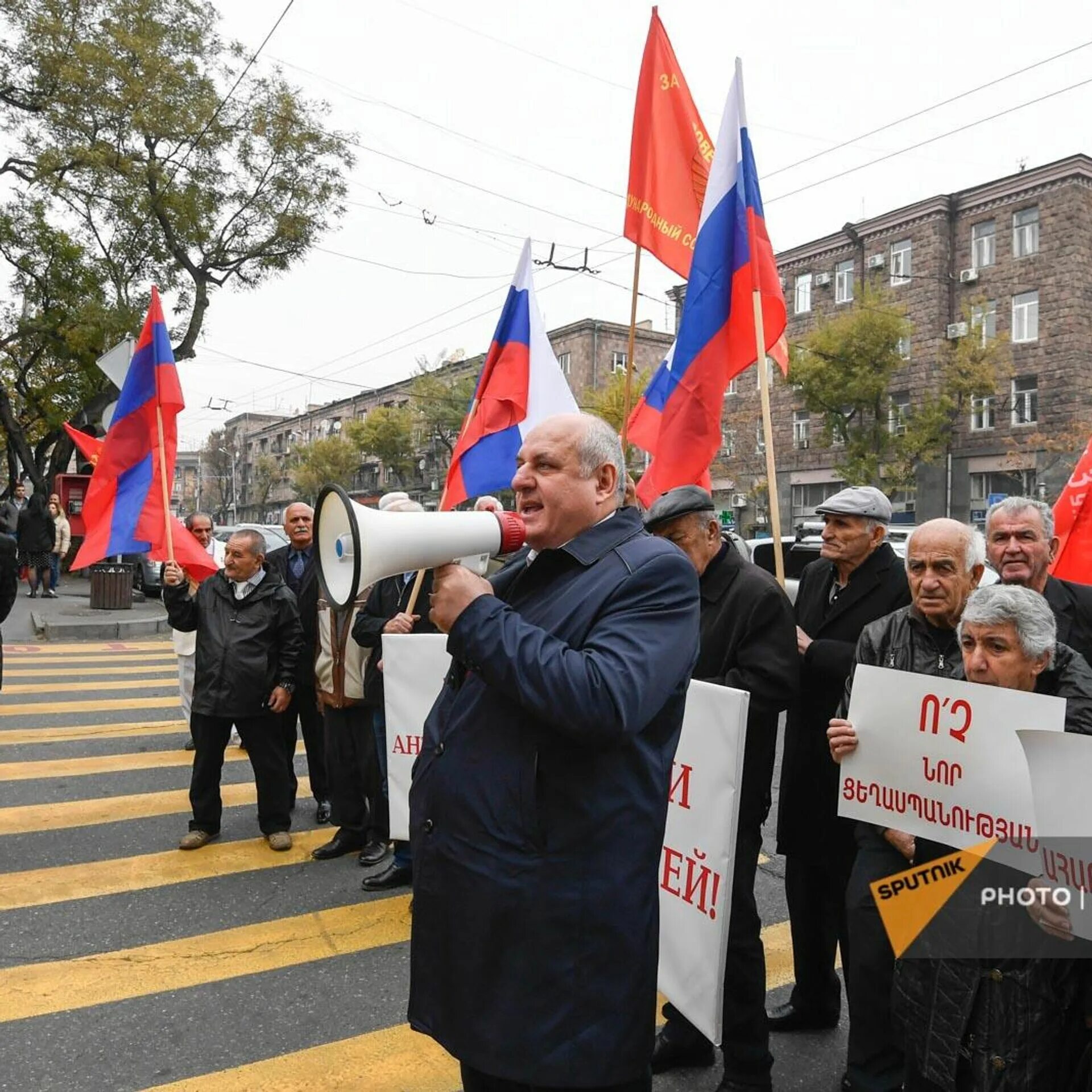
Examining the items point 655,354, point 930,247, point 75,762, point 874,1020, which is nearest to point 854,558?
point 874,1020

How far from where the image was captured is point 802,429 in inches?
1379

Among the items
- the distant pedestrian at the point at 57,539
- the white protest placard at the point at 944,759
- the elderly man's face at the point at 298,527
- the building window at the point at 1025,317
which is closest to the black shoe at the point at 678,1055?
the white protest placard at the point at 944,759

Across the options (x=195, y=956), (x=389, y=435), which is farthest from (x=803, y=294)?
(x=195, y=956)

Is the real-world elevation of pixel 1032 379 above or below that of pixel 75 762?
above

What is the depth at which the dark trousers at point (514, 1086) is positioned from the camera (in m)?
1.91

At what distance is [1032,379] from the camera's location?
28.2 metres

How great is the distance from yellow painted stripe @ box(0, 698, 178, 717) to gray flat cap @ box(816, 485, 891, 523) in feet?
23.6

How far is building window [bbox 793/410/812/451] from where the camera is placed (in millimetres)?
34781

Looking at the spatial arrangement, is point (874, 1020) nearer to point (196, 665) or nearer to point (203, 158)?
point (196, 665)

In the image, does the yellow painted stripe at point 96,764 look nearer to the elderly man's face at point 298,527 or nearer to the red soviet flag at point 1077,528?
the elderly man's face at point 298,527

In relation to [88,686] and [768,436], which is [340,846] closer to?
[768,436]

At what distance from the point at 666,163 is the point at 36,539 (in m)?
15.5

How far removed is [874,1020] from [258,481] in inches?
3408

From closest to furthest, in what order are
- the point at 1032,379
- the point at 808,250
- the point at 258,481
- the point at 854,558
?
the point at 854,558 → the point at 1032,379 → the point at 808,250 → the point at 258,481
